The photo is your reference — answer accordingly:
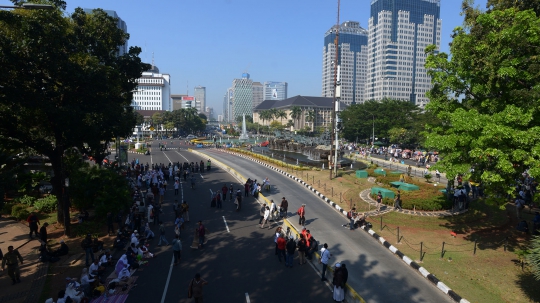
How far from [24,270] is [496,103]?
758 inches

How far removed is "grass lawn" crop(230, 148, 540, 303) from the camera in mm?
11273

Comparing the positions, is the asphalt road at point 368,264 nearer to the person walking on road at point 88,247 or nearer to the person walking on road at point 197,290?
the person walking on road at point 197,290

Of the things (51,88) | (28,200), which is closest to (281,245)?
(51,88)

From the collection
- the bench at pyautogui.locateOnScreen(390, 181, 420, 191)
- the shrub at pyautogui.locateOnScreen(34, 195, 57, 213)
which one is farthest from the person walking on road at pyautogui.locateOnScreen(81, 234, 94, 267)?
the bench at pyautogui.locateOnScreen(390, 181, 420, 191)

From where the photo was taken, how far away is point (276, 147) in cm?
7256

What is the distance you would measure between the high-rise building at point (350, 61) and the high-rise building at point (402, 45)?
33756 mm

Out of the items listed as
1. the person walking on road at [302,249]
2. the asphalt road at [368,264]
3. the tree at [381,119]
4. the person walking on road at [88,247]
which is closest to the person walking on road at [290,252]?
the person walking on road at [302,249]

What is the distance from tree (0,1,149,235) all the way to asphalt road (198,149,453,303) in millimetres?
10876

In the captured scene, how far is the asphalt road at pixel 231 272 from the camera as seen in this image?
1087cm

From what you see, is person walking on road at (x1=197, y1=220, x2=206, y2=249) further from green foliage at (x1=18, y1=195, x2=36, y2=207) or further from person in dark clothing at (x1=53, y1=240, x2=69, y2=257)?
green foliage at (x1=18, y1=195, x2=36, y2=207)

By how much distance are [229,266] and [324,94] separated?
598 ft

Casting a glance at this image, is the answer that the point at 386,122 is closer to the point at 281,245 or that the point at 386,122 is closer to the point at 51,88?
the point at 281,245

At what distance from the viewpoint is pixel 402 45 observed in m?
138

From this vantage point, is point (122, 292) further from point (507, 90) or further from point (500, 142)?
point (507, 90)
